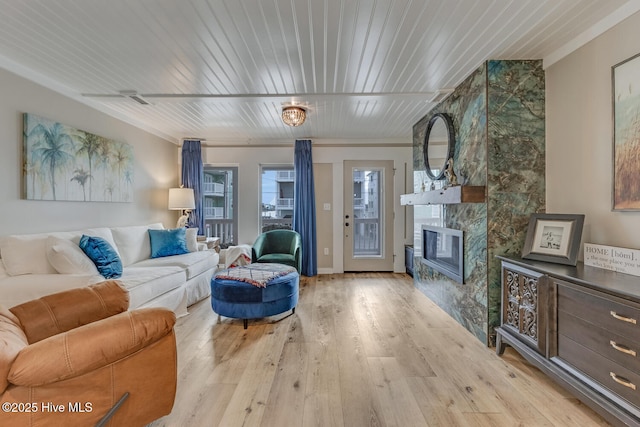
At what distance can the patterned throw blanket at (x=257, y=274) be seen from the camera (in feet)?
9.43

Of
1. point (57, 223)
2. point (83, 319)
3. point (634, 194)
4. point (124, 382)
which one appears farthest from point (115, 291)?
point (634, 194)

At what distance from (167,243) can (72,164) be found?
1.36 m

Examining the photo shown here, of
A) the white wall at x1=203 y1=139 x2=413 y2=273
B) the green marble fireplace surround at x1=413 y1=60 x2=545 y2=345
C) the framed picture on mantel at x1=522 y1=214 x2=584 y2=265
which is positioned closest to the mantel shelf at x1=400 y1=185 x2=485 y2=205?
the green marble fireplace surround at x1=413 y1=60 x2=545 y2=345

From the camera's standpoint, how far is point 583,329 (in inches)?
65.1

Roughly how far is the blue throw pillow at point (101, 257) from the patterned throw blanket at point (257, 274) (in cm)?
93

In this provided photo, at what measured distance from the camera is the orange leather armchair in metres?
1.04

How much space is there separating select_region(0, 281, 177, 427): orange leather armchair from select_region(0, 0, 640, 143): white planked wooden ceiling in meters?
1.79

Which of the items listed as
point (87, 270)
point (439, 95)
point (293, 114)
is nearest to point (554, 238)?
point (439, 95)

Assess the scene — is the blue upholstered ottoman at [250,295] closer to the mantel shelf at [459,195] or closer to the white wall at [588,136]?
the mantel shelf at [459,195]

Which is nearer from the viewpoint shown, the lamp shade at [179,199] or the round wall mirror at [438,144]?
the round wall mirror at [438,144]

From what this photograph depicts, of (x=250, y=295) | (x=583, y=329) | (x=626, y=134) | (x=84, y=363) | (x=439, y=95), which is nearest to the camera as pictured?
(x=84, y=363)

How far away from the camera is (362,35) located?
6.81 feet

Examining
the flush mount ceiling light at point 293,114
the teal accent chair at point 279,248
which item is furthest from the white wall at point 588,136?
the teal accent chair at point 279,248

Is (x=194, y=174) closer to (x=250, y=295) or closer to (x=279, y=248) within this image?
(x=279, y=248)
